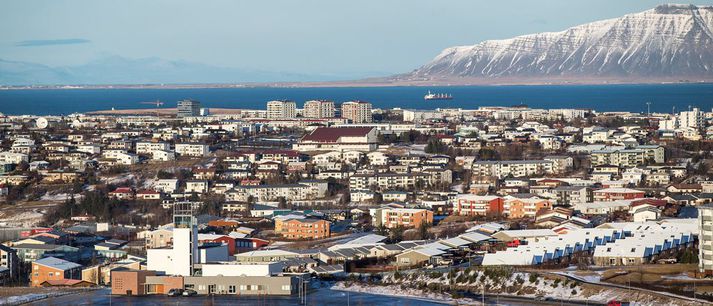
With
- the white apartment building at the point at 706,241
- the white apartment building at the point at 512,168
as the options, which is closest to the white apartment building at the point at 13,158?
the white apartment building at the point at 512,168

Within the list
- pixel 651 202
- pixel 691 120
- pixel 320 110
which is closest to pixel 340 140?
pixel 691 120

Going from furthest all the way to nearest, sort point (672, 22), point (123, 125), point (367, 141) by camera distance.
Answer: point (672, 22), point (123, 125), point (367, 141)

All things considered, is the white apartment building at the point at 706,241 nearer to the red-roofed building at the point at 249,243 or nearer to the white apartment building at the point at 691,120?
the red-roofed building at the point at 249,243

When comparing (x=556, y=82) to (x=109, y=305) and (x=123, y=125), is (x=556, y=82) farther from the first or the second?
(x=109, y=305)

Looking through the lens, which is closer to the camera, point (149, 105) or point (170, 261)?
point (170, 261)

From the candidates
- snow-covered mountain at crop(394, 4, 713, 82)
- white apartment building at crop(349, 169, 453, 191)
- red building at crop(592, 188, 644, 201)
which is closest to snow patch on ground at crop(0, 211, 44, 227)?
white apartment building at crop(349, 169, 453, 191)

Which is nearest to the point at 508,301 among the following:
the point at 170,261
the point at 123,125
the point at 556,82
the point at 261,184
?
the point at 170,261
